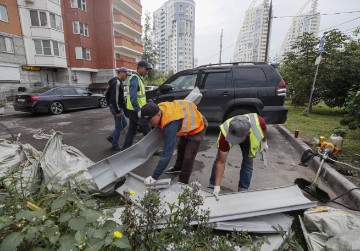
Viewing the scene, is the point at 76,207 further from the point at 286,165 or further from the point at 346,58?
the point at 346,58

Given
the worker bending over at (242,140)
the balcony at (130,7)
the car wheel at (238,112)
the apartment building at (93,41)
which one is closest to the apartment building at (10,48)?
the apartment building at (93,41)

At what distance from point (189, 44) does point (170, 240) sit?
91280 mm

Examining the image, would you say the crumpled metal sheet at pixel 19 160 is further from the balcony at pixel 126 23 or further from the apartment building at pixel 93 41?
the balcony at pixel 126 23

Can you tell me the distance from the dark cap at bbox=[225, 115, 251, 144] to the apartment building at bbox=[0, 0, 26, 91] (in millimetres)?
19476

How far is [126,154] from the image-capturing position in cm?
272

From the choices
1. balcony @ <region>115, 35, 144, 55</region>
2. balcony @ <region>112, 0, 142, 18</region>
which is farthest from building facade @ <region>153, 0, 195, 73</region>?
balcony @ <region>115, 35, 144, 55</region>

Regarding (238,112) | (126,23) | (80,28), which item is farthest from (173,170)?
(126,23)

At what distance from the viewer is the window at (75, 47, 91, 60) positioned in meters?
21.7

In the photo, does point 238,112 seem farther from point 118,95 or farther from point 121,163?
point 121,163

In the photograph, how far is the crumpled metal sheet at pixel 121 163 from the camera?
2584 millimetres

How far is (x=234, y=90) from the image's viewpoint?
5.30m

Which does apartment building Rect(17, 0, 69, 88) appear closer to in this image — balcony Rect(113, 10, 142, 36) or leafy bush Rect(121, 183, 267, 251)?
balcony Rect(113, 10, 142, 36)

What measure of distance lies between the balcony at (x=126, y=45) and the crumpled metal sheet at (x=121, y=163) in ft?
86.1

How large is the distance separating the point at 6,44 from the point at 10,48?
39 cm
